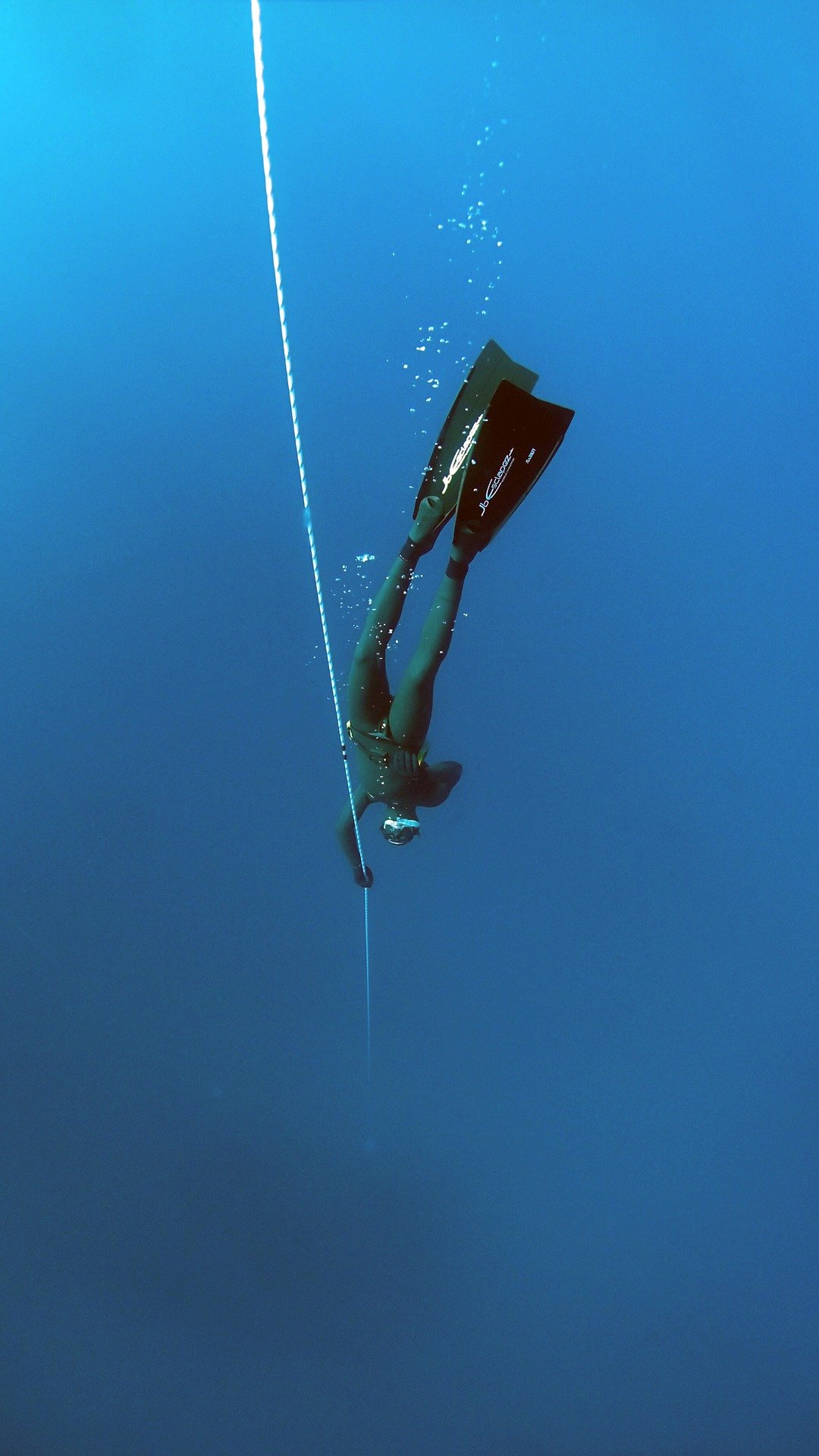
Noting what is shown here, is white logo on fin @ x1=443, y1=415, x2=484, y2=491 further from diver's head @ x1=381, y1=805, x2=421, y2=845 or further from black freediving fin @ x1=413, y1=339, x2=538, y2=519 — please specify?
diver's head @ x1=381, y1=805, x2=421, y2=845

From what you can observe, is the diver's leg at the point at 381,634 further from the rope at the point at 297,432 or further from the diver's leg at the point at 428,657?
the rope at the point at 297,432

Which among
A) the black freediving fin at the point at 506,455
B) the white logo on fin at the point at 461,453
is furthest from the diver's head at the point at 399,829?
the white logo on fin at the point at 461,453

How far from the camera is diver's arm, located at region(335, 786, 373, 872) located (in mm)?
4117

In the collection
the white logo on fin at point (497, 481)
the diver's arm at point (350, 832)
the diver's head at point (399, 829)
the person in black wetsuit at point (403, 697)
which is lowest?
the diver's arm at point (350, 832)

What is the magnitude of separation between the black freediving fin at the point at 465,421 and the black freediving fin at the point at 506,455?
0.05 metres

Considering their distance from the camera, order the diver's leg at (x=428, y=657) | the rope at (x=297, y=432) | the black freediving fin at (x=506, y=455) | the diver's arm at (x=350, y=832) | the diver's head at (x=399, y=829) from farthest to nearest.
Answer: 1. the diver's arm at (x=350, y=832)
2. the rope at (x=297, y=432)
3. the diver's head at (x=399, y=829)
4. the diver's leg at (x=428, y=657)
5. the black freediving fin at (x=506, y=455)

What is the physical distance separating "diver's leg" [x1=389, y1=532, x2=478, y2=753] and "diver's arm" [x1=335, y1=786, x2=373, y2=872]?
658mm

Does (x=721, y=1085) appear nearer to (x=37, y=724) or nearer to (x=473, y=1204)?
(x=473, y=1204)

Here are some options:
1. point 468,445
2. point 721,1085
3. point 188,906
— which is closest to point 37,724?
point 188,906

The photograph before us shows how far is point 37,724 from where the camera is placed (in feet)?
17.3

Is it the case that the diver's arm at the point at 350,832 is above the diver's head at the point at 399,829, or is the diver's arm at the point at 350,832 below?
below

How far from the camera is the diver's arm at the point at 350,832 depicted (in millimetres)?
4117

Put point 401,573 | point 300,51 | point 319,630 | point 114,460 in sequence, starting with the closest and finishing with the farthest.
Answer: point 401,573, point 300,51, point 114,460, point 319,630

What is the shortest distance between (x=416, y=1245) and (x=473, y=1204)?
0.47 meters
